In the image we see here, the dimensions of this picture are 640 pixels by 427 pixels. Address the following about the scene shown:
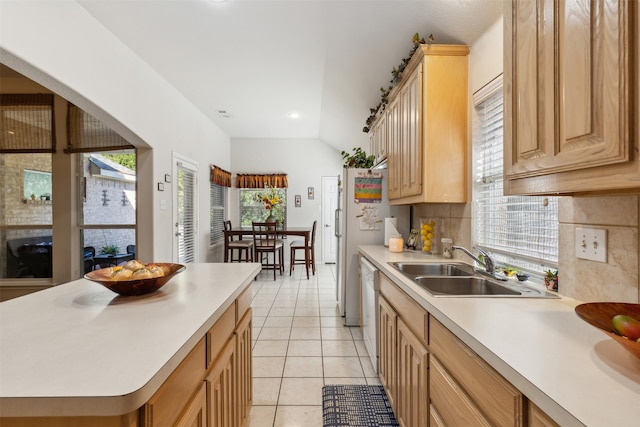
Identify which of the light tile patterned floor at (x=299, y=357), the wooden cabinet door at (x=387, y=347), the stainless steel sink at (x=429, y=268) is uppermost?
the stainless steel sink at (x=429, y=268)

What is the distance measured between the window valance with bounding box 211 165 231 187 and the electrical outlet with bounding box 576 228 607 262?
522 centimetres

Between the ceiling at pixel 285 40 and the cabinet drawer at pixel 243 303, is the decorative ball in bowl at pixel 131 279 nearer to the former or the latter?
the cabinet drawer at pixel 243 303

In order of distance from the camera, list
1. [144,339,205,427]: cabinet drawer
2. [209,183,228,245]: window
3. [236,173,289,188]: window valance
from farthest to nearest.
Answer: [236,173,289,188]: window valance, [209,183,228,245]: window, [144,339,205,427]: cabinet drawer

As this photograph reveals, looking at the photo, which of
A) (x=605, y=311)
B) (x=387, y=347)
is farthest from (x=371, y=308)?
(x=605, y=311)

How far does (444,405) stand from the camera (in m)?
1.03

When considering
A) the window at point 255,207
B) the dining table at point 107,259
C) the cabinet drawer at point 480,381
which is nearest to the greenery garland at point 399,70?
the cabinet drawer at point 480,381

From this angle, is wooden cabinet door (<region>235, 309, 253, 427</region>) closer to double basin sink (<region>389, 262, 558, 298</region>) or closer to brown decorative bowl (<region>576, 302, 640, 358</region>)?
double basin sink (<region>389, 262, 558, 298</region>)

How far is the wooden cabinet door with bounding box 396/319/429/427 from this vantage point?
3.99ft

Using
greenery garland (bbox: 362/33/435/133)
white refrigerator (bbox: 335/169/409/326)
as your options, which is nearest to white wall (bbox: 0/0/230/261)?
white refrigerator (bbox: 335/169/409/326)

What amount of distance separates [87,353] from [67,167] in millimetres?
3522

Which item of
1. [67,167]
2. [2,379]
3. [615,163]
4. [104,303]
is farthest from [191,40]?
[615,163]

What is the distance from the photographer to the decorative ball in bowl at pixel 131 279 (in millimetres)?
1100

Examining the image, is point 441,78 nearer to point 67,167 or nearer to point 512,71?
point 512,71

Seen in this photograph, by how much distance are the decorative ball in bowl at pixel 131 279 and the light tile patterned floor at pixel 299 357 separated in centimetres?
112
